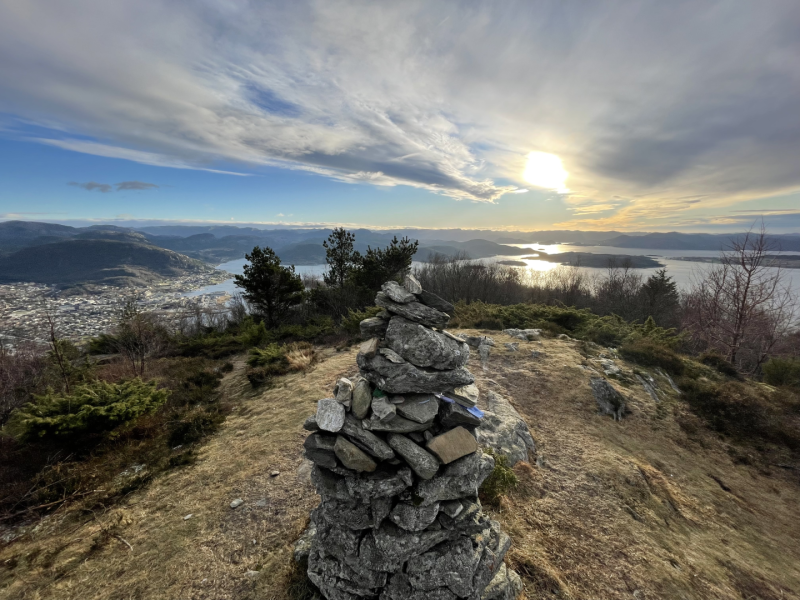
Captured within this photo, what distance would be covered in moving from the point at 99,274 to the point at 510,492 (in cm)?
11828

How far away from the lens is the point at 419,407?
3719 mm

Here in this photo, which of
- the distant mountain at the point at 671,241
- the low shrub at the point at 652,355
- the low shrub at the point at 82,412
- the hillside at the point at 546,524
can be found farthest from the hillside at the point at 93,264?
the distant mountain at the point at 671,241

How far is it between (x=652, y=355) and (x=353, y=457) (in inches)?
578

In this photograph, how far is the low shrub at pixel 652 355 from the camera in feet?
A: 39.3

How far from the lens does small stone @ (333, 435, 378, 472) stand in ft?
11.5

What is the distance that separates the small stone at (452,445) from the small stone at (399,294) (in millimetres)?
1849

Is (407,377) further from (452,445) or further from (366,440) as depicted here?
(452,445)

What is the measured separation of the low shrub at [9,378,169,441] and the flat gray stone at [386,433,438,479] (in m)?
7.89

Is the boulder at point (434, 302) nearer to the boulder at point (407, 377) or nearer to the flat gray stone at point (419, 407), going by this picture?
the boulder at point (407, 377)

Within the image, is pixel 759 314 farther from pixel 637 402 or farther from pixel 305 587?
pixel 305 587

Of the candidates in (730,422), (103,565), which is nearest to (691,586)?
(730,422)

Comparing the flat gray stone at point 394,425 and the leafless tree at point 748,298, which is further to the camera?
the leafless tree at point 748,298

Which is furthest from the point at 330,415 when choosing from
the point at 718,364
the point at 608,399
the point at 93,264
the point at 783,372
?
the point at 93,264

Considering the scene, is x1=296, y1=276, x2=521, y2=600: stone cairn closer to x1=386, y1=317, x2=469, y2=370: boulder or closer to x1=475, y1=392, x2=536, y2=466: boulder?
x1=386, y1=317, x2=469, y2=370: boulder
